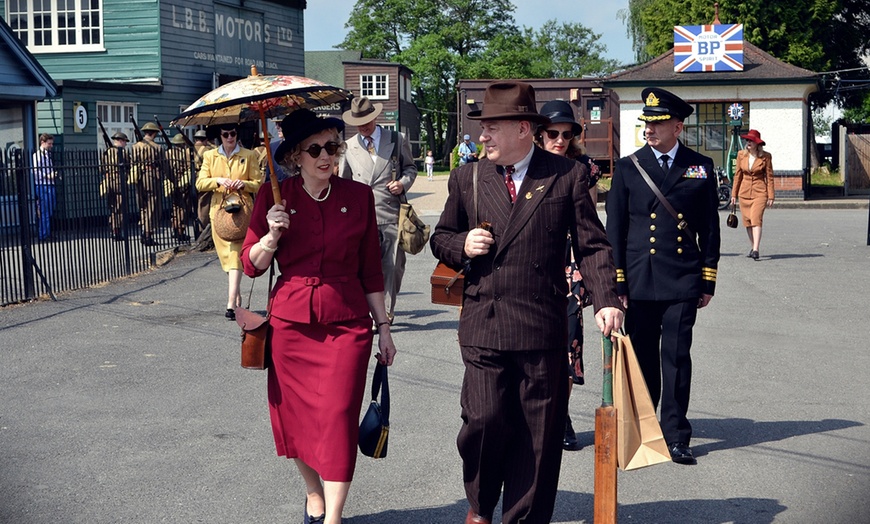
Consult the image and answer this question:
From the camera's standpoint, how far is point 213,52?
104ft

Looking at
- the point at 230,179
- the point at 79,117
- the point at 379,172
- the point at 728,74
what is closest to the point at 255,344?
the point at 379,172

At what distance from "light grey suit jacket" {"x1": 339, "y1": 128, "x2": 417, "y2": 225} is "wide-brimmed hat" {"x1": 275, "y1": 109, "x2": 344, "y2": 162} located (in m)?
4.93

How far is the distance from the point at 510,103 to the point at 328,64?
83738mm

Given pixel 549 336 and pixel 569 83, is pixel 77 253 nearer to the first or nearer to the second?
pixel 549 336

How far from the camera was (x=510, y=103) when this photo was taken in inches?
184

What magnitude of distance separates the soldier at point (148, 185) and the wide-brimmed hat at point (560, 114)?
1111 cm

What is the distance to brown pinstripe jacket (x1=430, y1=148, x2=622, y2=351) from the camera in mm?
4707

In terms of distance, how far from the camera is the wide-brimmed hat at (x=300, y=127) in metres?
4.89

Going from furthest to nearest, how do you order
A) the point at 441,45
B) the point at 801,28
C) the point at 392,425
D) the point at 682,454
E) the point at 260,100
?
the point at 441,45 < the point at 801,28 < the point at 392,425 < the point at 682,454 < the point at 260,100

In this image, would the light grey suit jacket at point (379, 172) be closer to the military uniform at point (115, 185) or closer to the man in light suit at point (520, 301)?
the man in light suit at point (520, 301)

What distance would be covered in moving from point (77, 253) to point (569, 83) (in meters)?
27.3

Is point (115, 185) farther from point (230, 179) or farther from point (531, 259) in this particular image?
point (531, 259)

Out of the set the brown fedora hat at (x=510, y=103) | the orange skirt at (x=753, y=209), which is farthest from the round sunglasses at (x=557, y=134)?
the orange skirt at (x=753, y=209)

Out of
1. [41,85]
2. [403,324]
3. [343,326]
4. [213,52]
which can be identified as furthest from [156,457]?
[213,52]
